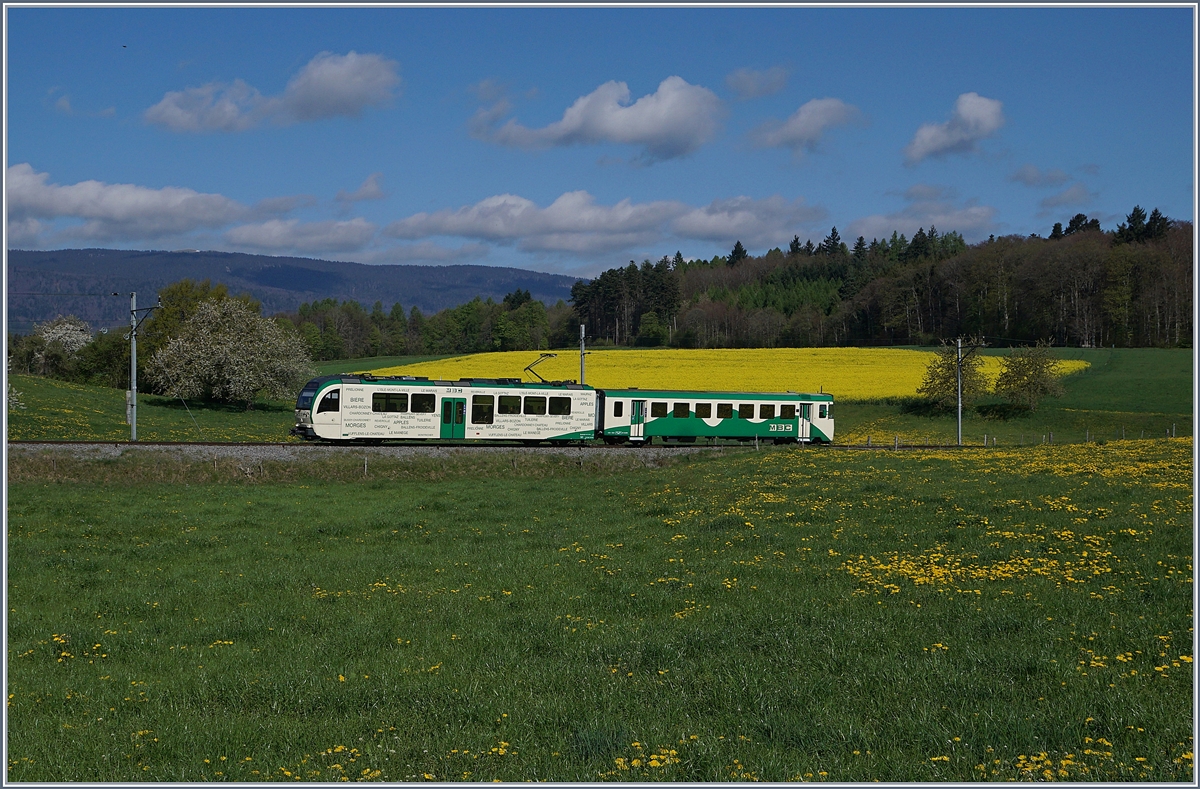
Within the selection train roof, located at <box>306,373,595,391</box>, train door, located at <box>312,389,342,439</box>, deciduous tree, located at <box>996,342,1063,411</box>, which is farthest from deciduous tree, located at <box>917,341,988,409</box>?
train door, located at <box>312,389,342,439</box>

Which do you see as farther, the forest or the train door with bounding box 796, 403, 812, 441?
the forest

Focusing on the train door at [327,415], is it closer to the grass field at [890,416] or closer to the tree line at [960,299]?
the grass field at [890,416]

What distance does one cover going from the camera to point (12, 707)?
31.9ft

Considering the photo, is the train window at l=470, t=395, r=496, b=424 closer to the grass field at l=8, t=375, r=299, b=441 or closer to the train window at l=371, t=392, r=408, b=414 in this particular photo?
the train window at l=371, t=392, r=408, b=414

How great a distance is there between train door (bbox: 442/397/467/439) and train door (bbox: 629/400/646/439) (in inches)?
327

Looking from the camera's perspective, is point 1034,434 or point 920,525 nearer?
point 920,525

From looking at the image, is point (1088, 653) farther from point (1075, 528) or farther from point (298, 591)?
point (298, 591)

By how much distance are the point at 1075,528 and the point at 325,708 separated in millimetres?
14170

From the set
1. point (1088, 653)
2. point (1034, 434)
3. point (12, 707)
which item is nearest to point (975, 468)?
point (1088, 653)

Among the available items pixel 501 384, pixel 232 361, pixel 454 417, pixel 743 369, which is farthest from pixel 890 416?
pixel 232 361

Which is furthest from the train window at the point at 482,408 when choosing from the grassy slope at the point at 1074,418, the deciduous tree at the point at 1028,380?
the deciduous tree at the point at 1028,380

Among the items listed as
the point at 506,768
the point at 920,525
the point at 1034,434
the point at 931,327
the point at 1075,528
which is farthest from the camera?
the point at 931,327

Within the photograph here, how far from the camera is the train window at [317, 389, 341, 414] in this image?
4056 centimetres

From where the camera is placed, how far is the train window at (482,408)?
42531mm
